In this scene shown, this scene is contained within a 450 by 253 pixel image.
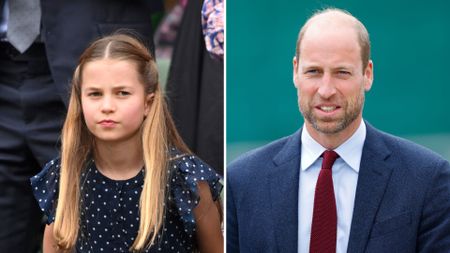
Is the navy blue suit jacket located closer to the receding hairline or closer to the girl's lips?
the receding hairline

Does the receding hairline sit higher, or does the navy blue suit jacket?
the receding hairline

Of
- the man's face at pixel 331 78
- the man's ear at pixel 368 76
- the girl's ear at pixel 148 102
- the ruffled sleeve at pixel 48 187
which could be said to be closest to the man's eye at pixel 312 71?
the man's face at pixel 331 78

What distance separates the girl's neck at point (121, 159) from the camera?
3205 mm

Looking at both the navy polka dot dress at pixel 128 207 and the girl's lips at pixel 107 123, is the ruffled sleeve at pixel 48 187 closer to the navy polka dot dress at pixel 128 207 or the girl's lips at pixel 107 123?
the navy polka dot dress at pixel 128 207

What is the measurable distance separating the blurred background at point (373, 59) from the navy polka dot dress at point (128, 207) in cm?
41

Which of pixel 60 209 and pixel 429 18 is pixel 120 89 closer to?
pixel 60 209

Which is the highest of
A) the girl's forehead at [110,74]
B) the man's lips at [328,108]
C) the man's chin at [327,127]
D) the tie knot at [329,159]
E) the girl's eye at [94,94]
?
the girl's forehead at [110,74]

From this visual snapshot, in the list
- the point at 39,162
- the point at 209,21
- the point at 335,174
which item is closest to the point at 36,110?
the point at 39,162

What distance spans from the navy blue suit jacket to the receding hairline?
0.68 ft

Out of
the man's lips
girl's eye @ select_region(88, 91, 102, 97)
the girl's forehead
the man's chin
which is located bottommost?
the man's chin

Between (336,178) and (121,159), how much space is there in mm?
769

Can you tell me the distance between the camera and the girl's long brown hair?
3066 millimetres

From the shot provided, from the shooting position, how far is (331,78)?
2664mm

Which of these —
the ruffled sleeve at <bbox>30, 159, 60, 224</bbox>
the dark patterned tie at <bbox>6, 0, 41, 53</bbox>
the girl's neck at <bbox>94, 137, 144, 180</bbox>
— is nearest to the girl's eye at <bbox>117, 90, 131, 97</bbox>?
the girl's neck at <bbox>94, 137, 144, 180</bbox>
